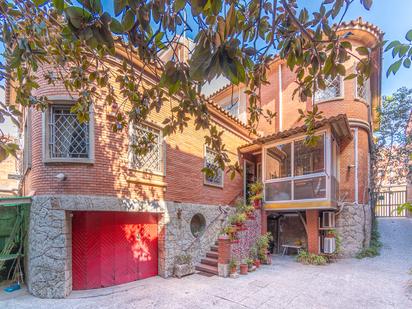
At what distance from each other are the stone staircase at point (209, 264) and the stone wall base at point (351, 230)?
4.86m

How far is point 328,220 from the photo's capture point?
29.7ft

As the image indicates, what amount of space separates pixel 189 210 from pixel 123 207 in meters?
2.50

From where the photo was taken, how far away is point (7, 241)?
704cm

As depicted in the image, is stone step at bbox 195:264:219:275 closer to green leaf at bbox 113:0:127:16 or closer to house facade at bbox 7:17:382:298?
house facade at bbox 7:17:382:298

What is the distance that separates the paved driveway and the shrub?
324 millimetres

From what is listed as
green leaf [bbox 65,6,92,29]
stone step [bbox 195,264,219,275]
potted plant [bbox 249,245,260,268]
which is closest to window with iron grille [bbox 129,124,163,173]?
stone step [bbox 195,264,219,275]

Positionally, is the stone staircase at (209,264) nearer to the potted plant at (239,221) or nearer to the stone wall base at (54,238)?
the potted plant at (239,221)

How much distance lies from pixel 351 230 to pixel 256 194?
3841 millimetres

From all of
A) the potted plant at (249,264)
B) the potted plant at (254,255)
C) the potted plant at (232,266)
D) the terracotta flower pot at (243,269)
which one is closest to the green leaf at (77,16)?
the potted plant at (232,266)

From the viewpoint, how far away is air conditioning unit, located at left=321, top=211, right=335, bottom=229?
9016mm

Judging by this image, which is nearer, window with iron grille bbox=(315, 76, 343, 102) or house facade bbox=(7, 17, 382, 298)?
house facade bbox=(7, 17, 382, 298)

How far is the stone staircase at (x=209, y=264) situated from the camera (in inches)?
299

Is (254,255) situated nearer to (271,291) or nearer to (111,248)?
(271,291)

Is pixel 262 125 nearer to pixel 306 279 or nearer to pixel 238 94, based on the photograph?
pixel 238 94
